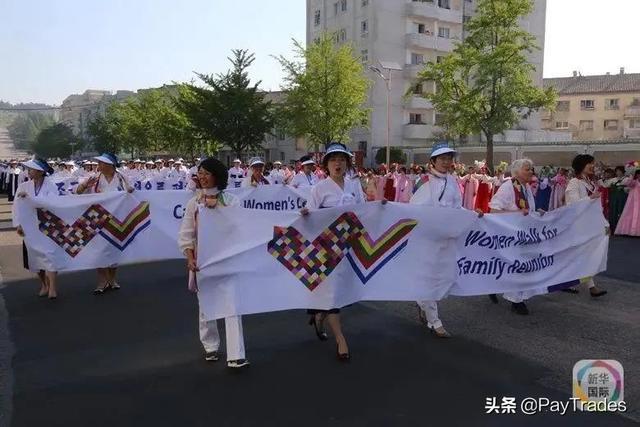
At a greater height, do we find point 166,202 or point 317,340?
point 166,202

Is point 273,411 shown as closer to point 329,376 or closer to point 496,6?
point 329,376

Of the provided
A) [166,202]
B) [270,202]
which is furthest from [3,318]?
[270,202]

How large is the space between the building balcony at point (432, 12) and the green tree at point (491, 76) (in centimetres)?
1990

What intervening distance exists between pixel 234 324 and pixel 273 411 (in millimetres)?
1030

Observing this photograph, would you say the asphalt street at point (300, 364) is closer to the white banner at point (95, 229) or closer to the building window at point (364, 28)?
the white banner at point (95, 229)

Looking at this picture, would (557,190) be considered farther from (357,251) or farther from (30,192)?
(30,192)

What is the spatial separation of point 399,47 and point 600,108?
108ft

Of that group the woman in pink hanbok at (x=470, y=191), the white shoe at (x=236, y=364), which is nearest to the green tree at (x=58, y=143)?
the woman in pink hanbok at (x=470, y=191)

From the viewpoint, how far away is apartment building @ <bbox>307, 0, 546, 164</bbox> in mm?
49844

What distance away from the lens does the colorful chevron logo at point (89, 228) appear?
7.93 metres

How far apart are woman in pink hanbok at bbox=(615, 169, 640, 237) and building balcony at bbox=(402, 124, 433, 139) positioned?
3632cm

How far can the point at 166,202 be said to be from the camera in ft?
30.0

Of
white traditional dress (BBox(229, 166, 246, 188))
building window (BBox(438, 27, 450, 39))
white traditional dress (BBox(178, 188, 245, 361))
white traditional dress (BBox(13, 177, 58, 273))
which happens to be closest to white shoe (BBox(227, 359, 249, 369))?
white traditional dress (BBox(178, 188, 245, 361))

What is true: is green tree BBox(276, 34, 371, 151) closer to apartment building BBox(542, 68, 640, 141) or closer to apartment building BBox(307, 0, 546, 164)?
apartment building BBox(307, 0, 546, 164)
